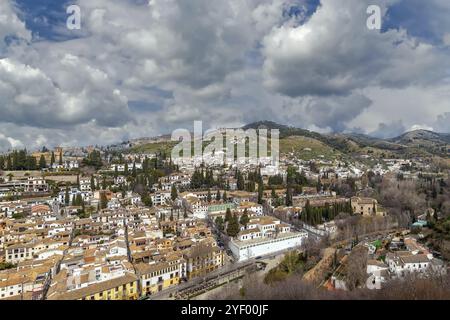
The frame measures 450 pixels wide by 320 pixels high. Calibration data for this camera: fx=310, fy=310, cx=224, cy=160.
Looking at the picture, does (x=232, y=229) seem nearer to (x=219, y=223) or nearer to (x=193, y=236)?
(x=219, y=223)

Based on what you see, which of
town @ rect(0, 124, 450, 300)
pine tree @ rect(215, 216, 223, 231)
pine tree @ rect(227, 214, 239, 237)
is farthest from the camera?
pine tree @ rect(215, 216, 223, 231)

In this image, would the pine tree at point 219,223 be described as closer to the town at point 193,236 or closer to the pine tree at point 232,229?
the town at point 193,236

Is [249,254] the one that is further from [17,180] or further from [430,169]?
[430,169]

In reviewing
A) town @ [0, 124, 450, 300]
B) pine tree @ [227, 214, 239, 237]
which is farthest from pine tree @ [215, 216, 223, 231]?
pine tree @ [227, 214, 239, 237]

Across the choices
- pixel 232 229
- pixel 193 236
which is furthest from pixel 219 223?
pixel 193 236

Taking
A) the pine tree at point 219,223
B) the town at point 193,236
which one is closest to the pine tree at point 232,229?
the town at point 193,236

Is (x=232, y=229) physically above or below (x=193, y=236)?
above

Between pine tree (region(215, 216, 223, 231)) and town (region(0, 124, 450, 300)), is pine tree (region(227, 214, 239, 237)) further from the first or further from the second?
pine tree (region(215, 216, 223, 231))

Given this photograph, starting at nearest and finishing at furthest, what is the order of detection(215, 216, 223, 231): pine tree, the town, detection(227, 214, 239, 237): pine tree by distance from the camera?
1. the town
2. detection(227, 214, 239, 237): pine tree
3. detection(215, 216, 223, 231): pine tree
